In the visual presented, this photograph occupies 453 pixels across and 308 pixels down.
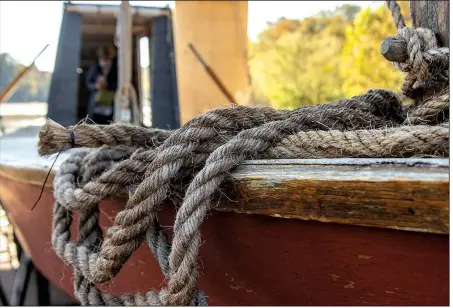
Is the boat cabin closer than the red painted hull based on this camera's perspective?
No

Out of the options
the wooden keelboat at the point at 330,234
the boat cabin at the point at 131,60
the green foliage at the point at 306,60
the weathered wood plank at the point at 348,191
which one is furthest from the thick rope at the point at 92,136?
the green foliage at the point at 306,60

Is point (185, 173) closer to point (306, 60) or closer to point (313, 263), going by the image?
point (313, 263)

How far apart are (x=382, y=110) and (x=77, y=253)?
3.19ft

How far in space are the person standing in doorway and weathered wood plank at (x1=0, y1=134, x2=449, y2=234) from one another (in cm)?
458

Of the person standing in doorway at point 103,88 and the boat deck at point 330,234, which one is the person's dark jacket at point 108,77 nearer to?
the person standing in doorway at point 103,88

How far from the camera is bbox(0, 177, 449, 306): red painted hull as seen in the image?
3.11 ft

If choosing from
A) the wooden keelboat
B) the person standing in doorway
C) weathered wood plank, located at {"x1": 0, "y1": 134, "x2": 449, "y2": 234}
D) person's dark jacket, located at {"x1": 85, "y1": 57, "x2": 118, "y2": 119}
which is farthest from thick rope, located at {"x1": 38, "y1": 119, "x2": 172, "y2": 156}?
person's dark jacket, located at {"x1": 85, "y1": 57, "x2": 118, "y2": 119}

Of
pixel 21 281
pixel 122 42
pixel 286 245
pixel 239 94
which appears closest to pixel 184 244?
pixel 286 245

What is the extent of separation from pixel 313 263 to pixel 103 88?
4.90 metres

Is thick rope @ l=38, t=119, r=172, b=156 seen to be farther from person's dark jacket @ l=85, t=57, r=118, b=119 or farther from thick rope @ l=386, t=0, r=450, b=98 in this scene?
person's dark jacket @ l=85, t=57, r=118, b=119

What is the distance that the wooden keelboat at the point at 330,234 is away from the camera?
0.87 meters

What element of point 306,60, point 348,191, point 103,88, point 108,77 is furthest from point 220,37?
point 306,60

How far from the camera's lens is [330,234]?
1.03 m

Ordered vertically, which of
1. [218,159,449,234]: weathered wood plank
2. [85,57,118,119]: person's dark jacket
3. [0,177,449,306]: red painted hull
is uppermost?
[85,57,118,119]: person's dark jacket
